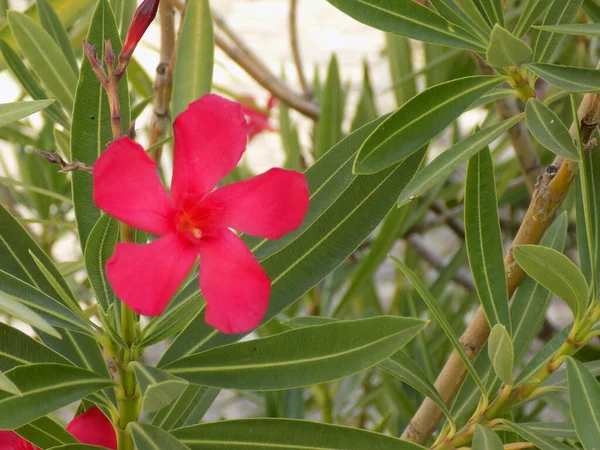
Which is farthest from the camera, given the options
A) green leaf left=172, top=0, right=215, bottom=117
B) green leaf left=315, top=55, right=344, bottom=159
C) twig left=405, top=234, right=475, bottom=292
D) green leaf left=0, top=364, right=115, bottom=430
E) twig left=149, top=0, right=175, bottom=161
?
twig left=405, top=234, right=475, bottom=292

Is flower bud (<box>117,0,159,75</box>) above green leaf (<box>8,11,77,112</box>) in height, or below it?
below

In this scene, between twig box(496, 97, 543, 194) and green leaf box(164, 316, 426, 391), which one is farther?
twig box(496, 97, 543, 194)

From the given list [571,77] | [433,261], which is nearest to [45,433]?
[571,77]

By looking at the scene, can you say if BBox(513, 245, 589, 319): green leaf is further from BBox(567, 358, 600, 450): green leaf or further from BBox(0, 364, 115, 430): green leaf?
BBox(0, 364, 115, 430): green leaf

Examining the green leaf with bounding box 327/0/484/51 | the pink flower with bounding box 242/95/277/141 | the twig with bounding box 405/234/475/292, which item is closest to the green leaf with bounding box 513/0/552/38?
the green leaf with bounding box 327/0/484/51

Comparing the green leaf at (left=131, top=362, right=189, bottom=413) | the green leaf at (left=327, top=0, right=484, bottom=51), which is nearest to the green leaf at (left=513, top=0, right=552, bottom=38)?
the green leaf at (left=327, top=0, right=484, bottom=51)

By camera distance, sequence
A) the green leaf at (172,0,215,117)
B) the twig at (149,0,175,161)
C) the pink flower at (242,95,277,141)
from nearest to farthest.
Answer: the green leaf at (172,0,215,117) → the twig at (149,0,175,161) → the pink flower at (242,95,277,141)

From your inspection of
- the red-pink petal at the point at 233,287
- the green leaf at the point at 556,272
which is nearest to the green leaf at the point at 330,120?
the green leaf at the point at 556,272

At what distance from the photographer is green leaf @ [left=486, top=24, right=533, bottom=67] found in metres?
0.57

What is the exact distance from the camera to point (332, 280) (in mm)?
1351

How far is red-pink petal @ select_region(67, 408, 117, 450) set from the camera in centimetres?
68

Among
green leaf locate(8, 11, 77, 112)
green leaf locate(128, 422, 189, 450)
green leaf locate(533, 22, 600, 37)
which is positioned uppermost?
green leaf locate(8, 11, 77, 112)

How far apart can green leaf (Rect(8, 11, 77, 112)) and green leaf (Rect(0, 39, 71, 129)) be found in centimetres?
3

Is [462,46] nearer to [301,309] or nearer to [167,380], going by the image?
[167,380]
